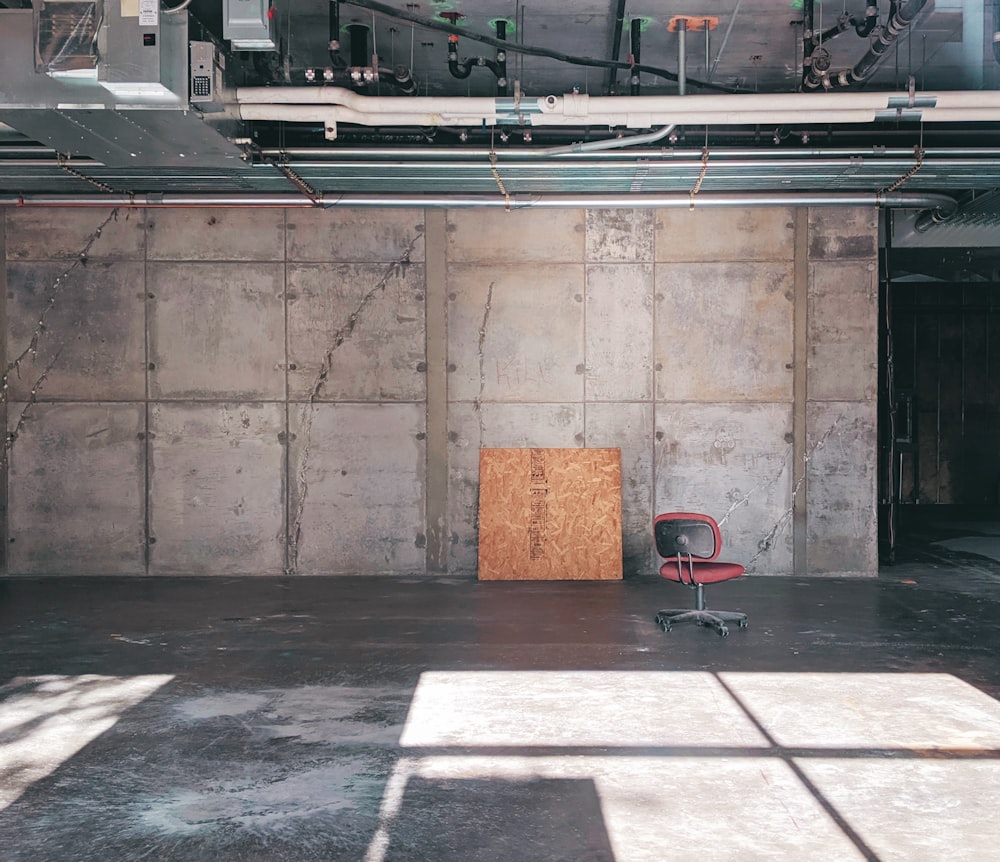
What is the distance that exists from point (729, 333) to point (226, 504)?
4.85 m

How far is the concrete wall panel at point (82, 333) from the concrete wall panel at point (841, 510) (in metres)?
6.22

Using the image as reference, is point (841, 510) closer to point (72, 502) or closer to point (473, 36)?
point (473, 36)

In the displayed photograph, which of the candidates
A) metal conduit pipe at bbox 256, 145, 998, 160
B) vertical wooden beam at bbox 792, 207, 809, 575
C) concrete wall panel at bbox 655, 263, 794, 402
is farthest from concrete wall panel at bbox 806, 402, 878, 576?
metal conduit pipe at bbox 256, 145, 998, 160

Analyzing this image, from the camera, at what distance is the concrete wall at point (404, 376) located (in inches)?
336

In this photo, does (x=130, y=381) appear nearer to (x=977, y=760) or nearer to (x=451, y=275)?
(x=451, y=275)

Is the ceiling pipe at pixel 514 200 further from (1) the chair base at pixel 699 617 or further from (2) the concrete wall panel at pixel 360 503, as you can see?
(1) the chair base at pixel 699 617

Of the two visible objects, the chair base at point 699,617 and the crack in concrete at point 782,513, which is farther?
the crack in concrete at point 782,513

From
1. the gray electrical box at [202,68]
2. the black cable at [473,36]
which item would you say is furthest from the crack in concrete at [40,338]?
the black cable at [473,36]

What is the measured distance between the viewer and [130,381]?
28.3ft

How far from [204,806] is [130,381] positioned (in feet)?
19.3

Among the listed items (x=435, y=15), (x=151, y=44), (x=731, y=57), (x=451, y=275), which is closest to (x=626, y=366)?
(x=451, y=275)

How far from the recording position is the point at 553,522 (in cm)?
843

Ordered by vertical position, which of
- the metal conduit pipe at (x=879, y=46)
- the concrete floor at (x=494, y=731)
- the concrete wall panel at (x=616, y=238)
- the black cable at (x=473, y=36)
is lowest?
the concrete floor at (x=494, y=731)

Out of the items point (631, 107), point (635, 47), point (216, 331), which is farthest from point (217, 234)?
point (631, 107)
